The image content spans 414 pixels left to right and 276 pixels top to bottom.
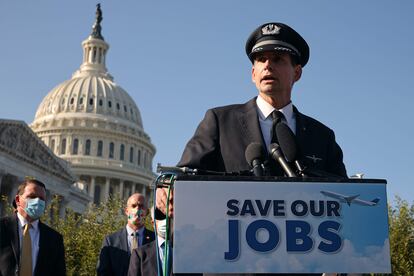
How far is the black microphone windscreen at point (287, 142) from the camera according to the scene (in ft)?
8.52

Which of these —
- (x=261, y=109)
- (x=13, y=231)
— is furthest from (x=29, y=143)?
(x=261, y=109)

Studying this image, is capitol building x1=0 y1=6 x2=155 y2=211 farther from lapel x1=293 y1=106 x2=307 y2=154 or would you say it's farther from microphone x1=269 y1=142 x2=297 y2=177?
microphone x1=269 y1=142 x2=297 y2=177

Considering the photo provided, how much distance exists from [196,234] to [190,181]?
189 millimetres

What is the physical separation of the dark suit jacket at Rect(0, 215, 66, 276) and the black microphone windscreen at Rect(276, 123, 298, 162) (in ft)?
12.6

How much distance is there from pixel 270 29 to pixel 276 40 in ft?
0.23

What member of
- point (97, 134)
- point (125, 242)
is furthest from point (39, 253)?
point (97, 134)

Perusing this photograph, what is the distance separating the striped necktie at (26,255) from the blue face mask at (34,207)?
136 millimetres

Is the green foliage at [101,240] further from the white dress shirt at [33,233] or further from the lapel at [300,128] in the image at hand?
the lapel at [300,128]

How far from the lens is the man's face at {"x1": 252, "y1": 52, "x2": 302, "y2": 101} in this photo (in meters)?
2.94

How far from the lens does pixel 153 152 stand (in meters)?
107

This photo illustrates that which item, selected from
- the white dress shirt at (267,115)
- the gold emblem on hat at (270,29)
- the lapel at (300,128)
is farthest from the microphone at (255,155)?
the gold emblem on hat at (270,29)

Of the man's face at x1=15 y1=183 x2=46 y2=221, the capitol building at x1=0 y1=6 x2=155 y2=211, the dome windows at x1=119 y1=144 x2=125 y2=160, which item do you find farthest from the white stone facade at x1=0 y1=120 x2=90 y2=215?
the man's face at x1=15 y1=183 x2=46 y2=221

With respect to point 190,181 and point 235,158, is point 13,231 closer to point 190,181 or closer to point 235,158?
point 235,158

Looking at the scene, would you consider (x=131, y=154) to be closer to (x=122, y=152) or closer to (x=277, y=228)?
(x=122, y=152)
